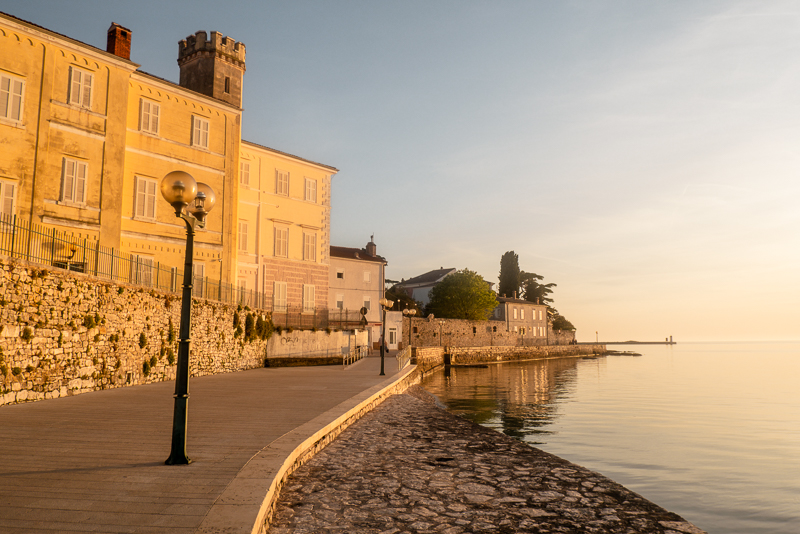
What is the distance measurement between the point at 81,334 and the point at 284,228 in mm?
20604

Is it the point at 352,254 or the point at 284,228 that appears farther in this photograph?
the point at 352,254

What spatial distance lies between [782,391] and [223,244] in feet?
130

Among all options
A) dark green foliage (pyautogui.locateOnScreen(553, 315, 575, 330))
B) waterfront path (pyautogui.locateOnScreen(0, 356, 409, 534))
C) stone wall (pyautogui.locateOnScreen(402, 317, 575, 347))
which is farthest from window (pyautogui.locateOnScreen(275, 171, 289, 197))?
dark green foliage (pyautogui.locateOnScreen(553, 315, 575, 330))

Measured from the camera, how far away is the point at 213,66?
2881 centimetres

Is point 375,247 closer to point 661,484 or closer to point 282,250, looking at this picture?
point 282,250

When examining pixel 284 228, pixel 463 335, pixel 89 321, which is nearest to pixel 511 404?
pixel 284 228

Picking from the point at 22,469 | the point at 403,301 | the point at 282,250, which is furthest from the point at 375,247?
the point at 22,469

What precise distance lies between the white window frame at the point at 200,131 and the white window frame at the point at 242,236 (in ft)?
21.2

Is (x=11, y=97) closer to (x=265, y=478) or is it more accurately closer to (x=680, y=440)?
(x=265, y=478)

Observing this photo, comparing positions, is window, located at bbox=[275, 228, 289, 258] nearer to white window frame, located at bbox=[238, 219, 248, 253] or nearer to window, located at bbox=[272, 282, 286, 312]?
window, located at bbox=[272, 282, 286, 312]

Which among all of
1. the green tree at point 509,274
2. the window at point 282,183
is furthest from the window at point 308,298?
the green tree at point 509,274

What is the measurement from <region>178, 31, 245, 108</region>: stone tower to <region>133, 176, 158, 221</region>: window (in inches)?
269

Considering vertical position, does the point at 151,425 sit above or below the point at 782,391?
above

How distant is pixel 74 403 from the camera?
11969 millimetres
